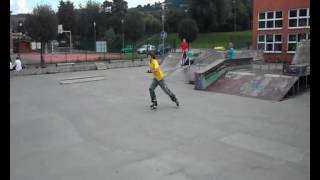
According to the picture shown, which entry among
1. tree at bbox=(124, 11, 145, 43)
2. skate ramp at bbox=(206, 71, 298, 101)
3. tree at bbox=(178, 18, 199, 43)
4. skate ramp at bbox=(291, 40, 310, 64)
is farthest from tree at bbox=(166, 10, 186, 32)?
skate ramp at bbox=(206, 71, 298, 101)

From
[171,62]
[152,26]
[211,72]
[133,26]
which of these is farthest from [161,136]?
[152,26]

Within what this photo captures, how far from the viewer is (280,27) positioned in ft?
93.4

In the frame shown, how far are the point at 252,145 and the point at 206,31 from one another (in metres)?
70.4

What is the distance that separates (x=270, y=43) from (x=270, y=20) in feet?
6.05

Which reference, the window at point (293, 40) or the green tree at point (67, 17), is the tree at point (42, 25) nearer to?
the window at point (293, 40)

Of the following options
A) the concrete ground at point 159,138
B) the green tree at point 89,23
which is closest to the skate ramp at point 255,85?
the concrete ground at point 159,138

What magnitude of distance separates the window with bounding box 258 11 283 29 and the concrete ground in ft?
49.2

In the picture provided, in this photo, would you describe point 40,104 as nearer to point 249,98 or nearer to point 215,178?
point 249,98

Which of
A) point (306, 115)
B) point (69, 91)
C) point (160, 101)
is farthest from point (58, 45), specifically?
point (306, 115)

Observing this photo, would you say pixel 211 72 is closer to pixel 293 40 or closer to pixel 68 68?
pixel 293 40

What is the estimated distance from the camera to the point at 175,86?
18.4m

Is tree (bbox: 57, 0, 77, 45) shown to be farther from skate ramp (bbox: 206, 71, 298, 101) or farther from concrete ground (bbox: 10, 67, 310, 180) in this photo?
concrete ground (bbox: 10, 67, 310, 180)

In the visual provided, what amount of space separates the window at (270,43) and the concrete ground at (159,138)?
14.6 m
